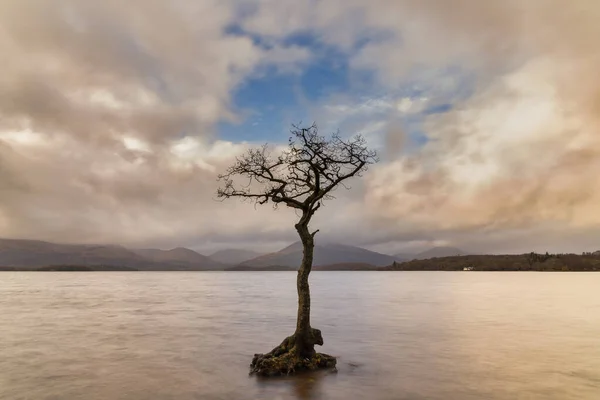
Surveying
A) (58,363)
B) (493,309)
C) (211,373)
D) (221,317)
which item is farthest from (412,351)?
(493,309)

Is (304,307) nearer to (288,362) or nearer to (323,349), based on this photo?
(288,362)

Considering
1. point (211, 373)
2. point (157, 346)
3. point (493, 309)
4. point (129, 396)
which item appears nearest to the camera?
point (129, 396)

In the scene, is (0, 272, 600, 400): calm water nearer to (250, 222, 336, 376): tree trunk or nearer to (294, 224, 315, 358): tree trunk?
(250, 222, 336, 376): tree trunk

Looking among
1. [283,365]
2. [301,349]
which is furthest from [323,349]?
[283,365]

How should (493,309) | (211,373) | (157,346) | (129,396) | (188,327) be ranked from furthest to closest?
1. (493,309)
2. (188,327)
3. (157,346)
4. (211,373)
5. (129,396)

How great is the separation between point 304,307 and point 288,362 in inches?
108

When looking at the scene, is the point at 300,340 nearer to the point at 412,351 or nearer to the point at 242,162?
the point at 242,162

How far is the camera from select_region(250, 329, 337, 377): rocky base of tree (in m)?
22.0

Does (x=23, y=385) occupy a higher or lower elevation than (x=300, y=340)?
lower

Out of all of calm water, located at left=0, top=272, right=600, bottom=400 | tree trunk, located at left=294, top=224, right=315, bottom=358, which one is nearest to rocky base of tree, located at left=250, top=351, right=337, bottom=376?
tree trunk, located at left=294, top=224, right=315, bottom=358

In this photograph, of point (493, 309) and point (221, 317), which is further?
point (493, 309)

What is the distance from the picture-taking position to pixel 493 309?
62.8 m

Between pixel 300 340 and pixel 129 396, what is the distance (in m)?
8.14

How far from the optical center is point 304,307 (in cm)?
2283
